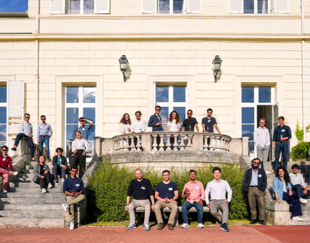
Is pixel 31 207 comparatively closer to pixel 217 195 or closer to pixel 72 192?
pixel 72 192

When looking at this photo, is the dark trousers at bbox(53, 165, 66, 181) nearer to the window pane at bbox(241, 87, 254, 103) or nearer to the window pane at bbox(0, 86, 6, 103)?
the window pane at bbox(0, 86, 6, 103)

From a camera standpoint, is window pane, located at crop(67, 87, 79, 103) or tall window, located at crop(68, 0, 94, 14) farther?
tall window, located at crop(68, 0, 94, 14)

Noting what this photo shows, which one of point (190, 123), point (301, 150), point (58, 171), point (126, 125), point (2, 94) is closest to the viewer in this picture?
point (58, 171)

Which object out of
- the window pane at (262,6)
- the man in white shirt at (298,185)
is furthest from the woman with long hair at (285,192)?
the window pane at (262,6)

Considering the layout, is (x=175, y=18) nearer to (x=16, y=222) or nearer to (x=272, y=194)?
(x=272, y=194)

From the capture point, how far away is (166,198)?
9.59m

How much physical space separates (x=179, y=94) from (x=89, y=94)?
359 centimetres

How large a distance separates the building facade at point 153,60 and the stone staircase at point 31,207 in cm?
465

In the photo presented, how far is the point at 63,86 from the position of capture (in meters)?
16.0

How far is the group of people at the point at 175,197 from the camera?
9406mm

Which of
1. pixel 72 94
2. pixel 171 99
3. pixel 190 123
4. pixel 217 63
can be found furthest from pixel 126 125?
pixel 217 63

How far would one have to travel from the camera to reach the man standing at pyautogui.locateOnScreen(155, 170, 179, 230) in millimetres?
9391

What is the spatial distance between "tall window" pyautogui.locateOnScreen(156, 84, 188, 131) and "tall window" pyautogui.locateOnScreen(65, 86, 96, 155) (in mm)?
2644

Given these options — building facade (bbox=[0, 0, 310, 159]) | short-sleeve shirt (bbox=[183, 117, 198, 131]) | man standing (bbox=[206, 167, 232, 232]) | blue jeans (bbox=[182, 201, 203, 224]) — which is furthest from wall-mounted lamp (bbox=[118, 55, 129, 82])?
blue jeans (bbox=[182, 201, 203, 224])
